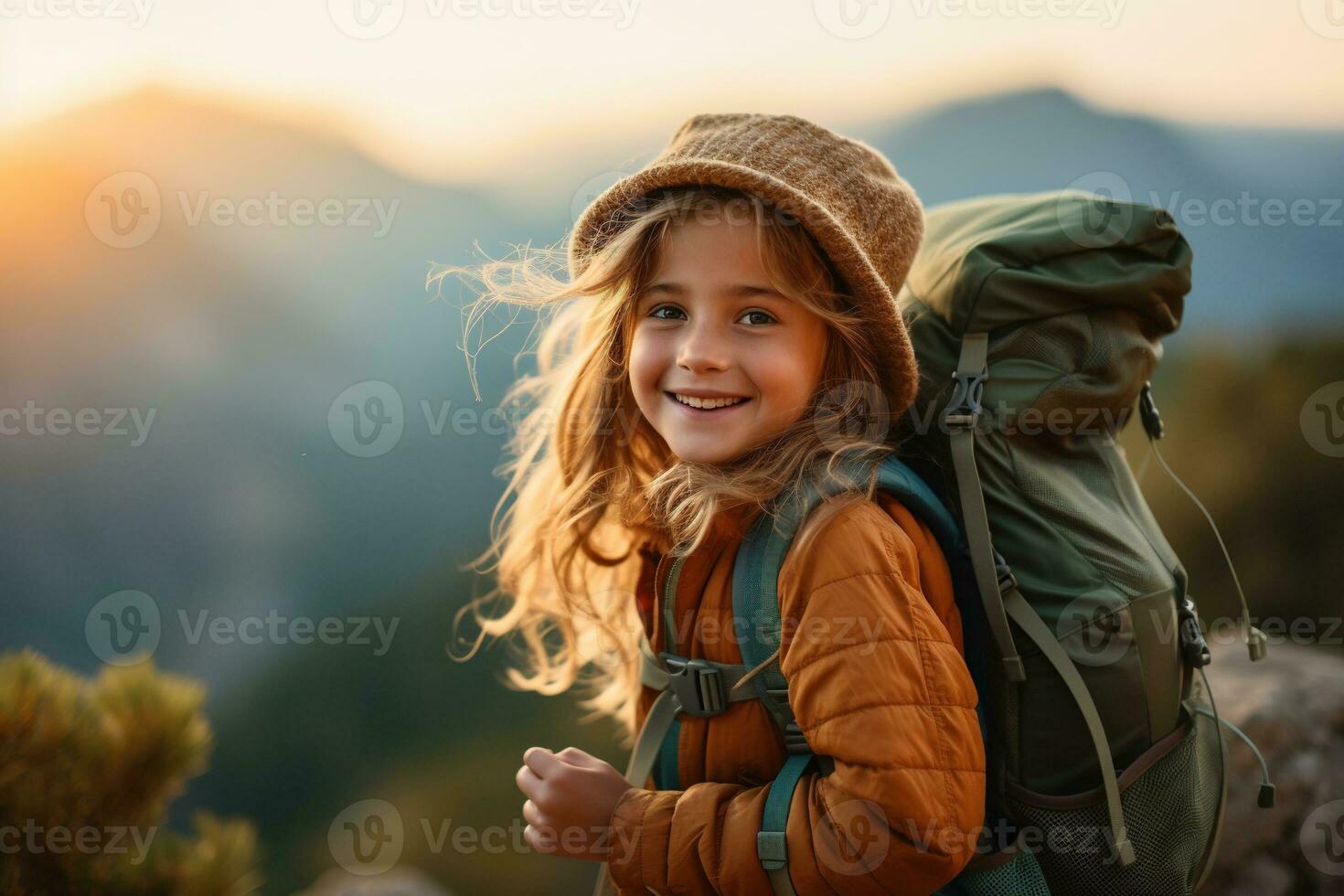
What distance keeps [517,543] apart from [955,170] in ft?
12.6

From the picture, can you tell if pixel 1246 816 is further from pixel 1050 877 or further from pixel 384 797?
pixel 384 797

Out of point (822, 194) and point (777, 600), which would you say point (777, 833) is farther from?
point (822, 194)

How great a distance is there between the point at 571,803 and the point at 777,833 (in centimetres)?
42

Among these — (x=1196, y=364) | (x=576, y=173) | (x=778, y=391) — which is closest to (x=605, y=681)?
(x=778, y=391)

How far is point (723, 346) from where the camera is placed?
1675mm

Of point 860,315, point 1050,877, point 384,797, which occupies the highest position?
point 860,315

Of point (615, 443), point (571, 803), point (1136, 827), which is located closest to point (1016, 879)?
point (1136, 827)

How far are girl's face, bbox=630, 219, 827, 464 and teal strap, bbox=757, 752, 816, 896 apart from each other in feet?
1.88

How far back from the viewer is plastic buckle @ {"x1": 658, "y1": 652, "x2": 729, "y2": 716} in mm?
1667

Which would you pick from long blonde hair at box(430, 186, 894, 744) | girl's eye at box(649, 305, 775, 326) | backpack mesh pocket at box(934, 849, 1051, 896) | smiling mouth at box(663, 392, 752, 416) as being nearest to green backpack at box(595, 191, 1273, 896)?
backpack mesh pocket at box(934, 849, 1051, 896)

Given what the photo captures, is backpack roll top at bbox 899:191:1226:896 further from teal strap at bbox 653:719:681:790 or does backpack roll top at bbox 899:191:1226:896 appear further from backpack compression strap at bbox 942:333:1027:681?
teal strap at bbox 653:719:681:790

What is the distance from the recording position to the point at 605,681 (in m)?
2.56

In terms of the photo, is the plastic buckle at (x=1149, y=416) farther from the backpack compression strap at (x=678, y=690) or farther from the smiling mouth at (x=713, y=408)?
the backpack compression strap at (x=678, y=690)

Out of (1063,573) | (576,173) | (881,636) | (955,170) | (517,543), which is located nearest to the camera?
(881,636)
